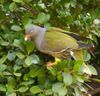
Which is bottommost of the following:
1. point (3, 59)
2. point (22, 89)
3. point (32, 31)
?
point (22, 89)

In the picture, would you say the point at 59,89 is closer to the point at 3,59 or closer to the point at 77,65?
the point at 77,65

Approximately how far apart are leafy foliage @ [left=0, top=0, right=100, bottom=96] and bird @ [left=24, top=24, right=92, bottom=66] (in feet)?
0.11

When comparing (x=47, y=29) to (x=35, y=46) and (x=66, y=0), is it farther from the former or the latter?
(x=66, y=0)

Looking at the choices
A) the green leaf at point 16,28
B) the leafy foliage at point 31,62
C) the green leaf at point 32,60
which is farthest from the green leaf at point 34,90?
the green leaf at point 16,28

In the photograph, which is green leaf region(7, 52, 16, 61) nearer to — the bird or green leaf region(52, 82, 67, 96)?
the bird

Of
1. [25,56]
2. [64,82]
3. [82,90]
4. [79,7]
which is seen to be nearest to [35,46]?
[25,56]

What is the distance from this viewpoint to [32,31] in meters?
1.31

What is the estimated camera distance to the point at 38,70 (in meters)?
1.30

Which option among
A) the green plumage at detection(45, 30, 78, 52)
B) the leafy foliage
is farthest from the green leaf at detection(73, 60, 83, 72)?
the green plumage at detection(45, 30, 78, 52)

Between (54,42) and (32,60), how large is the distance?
12 cm

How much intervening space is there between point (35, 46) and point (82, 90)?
11.4 inches

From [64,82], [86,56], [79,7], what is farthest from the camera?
[79,7]

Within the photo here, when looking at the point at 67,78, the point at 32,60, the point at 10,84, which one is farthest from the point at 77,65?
the point at 10,84

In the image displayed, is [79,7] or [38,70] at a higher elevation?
[79,7]
